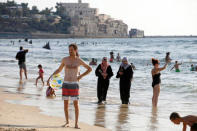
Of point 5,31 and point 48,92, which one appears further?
point 5,31

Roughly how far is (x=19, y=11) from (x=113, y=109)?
18366cm

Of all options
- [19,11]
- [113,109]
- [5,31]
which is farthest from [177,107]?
[19,11]

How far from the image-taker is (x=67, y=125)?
23.2 ft

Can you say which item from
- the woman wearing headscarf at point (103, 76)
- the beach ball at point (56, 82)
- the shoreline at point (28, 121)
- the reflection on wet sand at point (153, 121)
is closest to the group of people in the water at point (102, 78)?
the woman wearing headscarf at point (103, 76)

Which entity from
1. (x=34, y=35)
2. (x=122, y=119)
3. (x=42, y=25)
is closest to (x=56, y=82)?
(x=122, y=119)

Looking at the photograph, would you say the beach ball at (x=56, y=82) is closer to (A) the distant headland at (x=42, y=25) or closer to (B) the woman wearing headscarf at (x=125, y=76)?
(B) the woman wearing headscarf at (x=125, y=76)

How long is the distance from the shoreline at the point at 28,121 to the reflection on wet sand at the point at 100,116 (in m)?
0.36

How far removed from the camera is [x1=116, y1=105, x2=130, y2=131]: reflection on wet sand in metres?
7.48

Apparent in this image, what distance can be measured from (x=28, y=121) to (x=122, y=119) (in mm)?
2017

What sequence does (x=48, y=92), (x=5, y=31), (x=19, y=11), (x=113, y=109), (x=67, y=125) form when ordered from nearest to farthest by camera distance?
(x=67, y=125), (x=113, y=109), (x=48, y=92), (x=5, y=31), (x=19, y=11)

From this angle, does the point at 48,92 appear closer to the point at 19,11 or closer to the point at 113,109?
the point at 113,109

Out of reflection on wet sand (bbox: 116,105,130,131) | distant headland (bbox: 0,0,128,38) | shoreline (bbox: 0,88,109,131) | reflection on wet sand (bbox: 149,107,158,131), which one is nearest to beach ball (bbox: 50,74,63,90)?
reflection on wet sand (bbox: 116,105,130,131)

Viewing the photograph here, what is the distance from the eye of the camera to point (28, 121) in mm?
7223

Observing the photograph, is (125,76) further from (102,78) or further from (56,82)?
(56,82)
